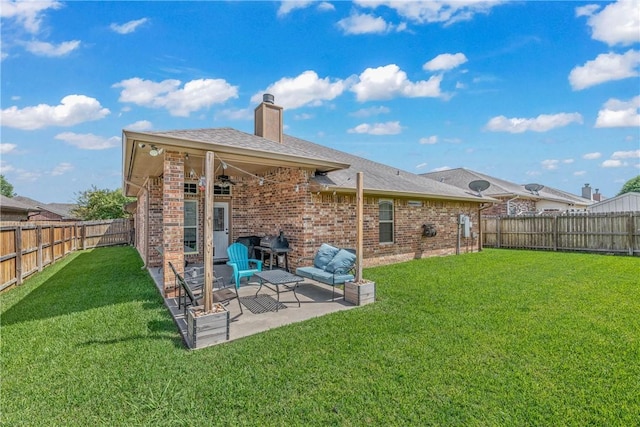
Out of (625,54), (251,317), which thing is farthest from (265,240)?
(625,54)

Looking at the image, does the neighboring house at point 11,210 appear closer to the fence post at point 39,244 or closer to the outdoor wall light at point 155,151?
the fence post at point 39,244

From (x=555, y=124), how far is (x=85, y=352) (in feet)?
67.6

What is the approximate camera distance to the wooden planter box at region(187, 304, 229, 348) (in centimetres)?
394

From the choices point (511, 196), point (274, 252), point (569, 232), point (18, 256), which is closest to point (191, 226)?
point (274, 252)

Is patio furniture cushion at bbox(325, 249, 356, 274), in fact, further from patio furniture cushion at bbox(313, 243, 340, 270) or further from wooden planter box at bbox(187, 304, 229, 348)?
wooden planter box at bbox(187, 304, 229, 348)

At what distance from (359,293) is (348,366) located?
231cm

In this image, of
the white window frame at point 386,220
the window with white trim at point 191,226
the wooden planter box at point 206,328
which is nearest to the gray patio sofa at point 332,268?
the wooden planter box at point 206,328

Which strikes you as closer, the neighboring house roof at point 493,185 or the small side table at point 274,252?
the small side table at point 274,252

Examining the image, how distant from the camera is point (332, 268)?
659cm

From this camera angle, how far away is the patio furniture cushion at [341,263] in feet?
21.2

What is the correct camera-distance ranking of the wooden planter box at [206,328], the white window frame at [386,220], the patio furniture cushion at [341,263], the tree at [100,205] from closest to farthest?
the wooden planter box at [206,328], the patio furniture cushion at [341,263], the white window frame at [386,220], the tree at [100,205]

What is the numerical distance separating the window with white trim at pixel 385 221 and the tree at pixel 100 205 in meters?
25.4

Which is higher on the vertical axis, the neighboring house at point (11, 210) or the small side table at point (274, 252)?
the neighboring house at point (11, 210)

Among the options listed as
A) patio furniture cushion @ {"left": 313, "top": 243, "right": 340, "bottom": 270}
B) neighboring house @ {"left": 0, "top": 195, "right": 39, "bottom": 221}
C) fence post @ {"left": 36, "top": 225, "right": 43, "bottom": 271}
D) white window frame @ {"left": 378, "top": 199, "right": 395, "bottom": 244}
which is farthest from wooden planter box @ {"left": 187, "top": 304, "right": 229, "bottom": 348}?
neighboring house @ {"left": 0, "top": 195, "right": 39, "bottom": 221}
